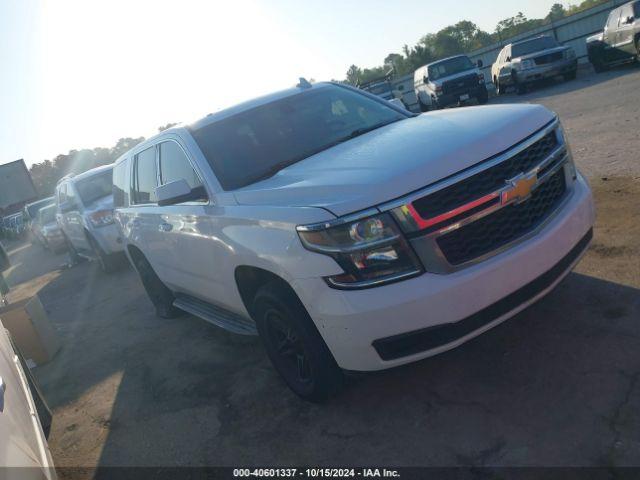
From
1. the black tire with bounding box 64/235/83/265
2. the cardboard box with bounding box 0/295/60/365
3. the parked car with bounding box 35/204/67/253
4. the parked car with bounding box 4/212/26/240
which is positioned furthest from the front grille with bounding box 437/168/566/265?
the parked car with bounding box 4/212/26/240

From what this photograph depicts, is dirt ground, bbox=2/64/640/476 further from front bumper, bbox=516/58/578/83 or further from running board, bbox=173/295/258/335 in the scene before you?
front bumper, bbox=516/58/578/83

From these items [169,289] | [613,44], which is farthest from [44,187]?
[169,289]

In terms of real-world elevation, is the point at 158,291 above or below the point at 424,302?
below

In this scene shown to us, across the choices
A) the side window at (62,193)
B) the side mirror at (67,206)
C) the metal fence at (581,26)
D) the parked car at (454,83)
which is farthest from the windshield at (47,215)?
the metal fence at (581,26)

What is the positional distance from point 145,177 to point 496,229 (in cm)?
365

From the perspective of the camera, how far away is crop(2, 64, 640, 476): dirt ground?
2807 millimetres

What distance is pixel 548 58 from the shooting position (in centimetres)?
1889

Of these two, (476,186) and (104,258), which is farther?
(104,258)

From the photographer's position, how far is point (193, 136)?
13.9 feet

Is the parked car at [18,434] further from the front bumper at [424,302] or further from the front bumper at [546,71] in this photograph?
the front bumper at [546,71]

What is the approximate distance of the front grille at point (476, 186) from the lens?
277 centimetres

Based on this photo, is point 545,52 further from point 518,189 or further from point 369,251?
point 369,251

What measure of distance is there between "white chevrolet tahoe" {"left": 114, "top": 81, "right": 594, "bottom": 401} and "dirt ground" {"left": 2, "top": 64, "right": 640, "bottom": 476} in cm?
36

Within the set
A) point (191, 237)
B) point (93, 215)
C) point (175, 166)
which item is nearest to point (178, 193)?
point (191, 237)
